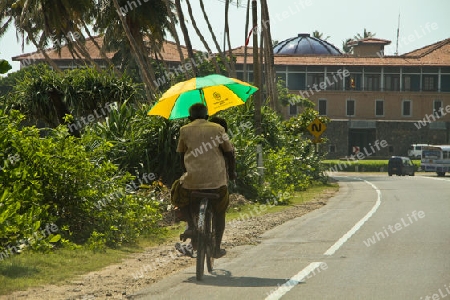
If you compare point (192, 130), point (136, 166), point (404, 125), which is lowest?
point (404, 125)

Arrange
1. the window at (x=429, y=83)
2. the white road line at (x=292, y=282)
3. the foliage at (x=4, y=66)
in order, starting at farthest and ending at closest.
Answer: the window at (x=429, y=83) < the white road line at (x=292, y=282) < the foliage at (x=4, y=66)

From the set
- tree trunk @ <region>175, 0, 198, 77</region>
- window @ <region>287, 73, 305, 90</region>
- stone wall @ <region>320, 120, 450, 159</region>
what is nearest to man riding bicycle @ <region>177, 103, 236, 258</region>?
tree trunk @ <region>175, 0, 198, 77</region>

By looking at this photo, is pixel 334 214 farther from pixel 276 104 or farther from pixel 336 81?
pixel 336 81

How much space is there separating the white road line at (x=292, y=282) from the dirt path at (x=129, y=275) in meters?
1.47

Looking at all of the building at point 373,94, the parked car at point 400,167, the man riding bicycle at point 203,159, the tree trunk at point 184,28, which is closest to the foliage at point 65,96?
the tree trunk at point 184,28

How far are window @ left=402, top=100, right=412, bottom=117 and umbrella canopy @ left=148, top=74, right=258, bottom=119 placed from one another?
84.3 m

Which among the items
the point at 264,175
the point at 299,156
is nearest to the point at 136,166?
the point at 264,175

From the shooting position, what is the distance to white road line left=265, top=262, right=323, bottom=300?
8047 mm

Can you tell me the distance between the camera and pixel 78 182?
12.4m

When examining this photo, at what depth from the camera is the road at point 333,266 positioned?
27.0ft

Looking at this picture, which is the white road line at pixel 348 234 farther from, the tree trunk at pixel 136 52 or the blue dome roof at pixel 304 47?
the blue dome roof at pixel 304 47

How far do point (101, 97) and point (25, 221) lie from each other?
42.2 feet

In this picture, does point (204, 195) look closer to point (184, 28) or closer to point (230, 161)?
point (230, 161)

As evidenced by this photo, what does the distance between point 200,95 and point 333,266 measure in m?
3.61
